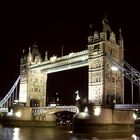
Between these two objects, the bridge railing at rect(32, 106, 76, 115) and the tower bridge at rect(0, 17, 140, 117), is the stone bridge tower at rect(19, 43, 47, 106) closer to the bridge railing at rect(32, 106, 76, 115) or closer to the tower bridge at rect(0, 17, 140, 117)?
the bridge railing at rect(32, 106, 76, 115)

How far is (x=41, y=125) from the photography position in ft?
137

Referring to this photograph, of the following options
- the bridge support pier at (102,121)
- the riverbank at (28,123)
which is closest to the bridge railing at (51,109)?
the riverbank at (28,123)

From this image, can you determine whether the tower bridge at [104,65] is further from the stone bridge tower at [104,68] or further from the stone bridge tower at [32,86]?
the stone bridge tower at [32,86]

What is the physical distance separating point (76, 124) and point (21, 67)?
828 inches

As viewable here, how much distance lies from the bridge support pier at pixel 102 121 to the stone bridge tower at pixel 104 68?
167 inches

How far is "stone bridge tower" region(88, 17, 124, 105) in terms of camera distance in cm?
3369

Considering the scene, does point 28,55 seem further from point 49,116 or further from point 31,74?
point 49,116

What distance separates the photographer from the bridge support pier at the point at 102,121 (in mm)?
27812

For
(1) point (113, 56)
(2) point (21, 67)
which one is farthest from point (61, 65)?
(2) point (21, 67)

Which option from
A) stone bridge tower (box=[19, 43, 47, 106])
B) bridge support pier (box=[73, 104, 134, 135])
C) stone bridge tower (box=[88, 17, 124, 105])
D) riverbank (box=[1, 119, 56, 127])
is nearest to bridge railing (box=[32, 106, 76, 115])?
riverbank (box=[1, 119, 56, 127])

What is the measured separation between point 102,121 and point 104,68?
722 centimetres

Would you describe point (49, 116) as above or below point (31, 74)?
below

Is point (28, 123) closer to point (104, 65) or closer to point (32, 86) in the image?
point (32, 86)

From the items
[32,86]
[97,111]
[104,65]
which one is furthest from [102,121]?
[32,86]
